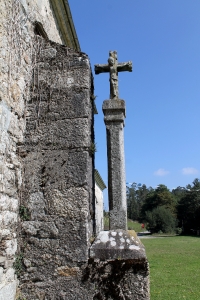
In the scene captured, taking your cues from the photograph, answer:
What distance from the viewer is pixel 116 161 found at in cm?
362

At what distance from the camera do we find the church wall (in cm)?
281

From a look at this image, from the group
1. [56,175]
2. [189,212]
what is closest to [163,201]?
[189,212]

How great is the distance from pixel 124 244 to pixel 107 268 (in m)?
0.29

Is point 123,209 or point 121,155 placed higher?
point 121,155

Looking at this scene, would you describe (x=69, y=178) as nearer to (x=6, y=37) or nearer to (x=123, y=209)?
(x=123, y=209)

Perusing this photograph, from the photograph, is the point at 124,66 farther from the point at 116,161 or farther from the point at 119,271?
the point at 119,271

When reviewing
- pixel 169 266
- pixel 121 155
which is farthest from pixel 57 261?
pixel 169 266

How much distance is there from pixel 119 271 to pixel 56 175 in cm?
119

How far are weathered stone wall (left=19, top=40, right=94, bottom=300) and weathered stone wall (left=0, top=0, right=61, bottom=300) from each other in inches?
4.8

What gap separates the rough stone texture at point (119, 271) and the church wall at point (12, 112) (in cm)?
81

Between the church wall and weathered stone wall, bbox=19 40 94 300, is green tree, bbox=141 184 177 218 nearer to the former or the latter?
weathered stone wall, bbox=19 40 94 300

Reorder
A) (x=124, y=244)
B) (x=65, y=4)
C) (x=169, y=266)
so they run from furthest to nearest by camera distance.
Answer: (x=169, y=266) < (x=65, y=4) < (x=124, y=244)

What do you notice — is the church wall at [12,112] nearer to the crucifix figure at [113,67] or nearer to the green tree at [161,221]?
the crucifix figure at [113,67]

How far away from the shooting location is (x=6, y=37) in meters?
3.08
